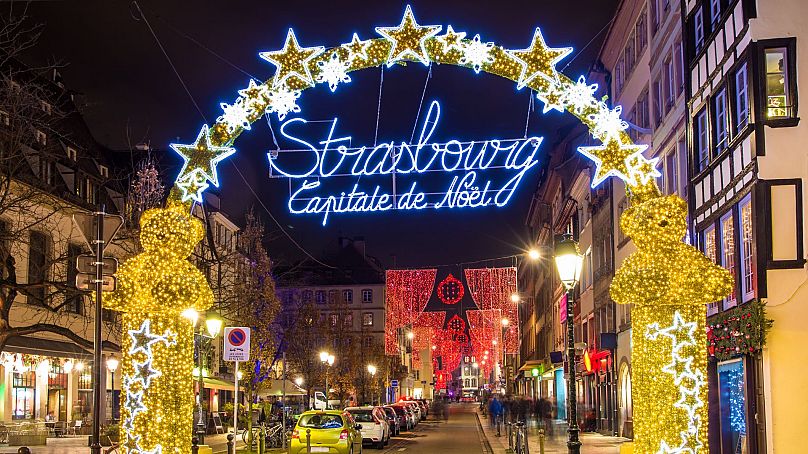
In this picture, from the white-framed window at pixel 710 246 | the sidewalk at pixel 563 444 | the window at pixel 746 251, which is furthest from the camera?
the sidewalk at pixel 563 444

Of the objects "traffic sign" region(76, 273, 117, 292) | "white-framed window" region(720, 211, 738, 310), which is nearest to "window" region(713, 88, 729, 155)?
"white-framed window" region(720, 211, 738, 310)

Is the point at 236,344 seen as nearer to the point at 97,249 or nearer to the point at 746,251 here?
the point at 97,249

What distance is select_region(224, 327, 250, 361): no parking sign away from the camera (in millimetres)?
21984

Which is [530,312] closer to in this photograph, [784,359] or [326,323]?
[326,323]

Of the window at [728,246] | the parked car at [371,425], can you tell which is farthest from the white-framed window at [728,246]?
the parked car at [371,425]

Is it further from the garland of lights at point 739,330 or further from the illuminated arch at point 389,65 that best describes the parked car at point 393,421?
the illuminated arch at point 389,65

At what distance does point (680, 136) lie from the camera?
29.0 metres

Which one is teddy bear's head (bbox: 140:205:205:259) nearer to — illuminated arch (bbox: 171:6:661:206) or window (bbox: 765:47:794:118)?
illuminated arch (bbox: 171:6:661:206)

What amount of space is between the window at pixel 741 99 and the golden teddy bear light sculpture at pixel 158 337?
44.5 feet

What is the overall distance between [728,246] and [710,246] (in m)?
1.88

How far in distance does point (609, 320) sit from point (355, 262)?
85552mm

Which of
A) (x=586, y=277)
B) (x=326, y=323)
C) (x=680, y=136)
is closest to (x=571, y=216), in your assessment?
(x=586, y=277)

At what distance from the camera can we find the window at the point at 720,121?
78.1 feet

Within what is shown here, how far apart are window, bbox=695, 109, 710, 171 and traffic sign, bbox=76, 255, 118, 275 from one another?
1591 centimetres
